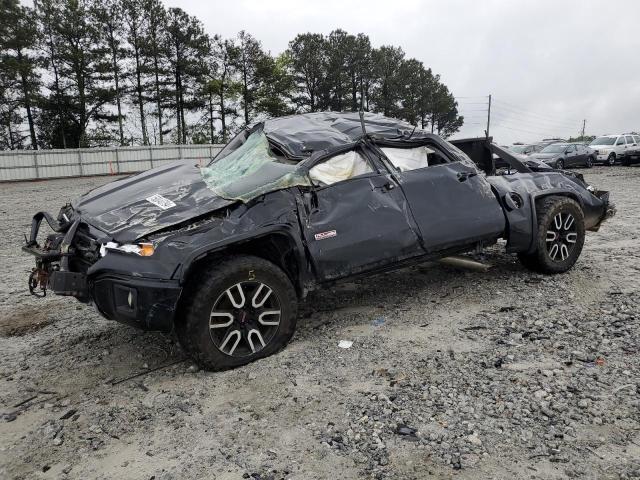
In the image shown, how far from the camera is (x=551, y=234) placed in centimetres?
534

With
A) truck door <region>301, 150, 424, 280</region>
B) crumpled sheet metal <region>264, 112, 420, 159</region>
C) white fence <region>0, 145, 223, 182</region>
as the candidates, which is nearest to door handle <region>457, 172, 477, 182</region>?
crumpled sheet metal <region>264, 112, 420, 159</region>

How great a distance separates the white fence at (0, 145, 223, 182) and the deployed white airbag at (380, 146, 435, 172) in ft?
70.0

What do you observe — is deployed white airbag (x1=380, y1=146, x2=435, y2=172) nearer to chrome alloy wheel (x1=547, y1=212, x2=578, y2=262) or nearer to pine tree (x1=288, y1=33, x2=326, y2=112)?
chrome alloy wheel (x1=547, y1=212, x2=578, y2=262)

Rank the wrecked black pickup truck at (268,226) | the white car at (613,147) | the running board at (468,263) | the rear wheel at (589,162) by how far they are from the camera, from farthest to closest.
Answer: the white car at (613,147), the rear wheel at (589,162), the running board at (468,263), the wrecked black pickup truck at (268,226)

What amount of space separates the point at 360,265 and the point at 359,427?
4.76 feet

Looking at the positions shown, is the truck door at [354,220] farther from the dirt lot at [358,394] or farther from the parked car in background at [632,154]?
the parked car in background at [632,154]

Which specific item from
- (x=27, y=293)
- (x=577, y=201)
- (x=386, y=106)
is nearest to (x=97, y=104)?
(x=386, y=106)

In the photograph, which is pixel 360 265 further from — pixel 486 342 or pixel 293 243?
pixel 486 342

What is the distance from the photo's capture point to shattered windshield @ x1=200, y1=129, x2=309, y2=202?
3791mm

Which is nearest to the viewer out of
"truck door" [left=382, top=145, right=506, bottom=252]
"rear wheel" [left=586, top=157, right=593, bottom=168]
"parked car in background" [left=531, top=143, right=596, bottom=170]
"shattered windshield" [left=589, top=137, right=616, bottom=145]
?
"truck door" [left=382, top=145, right=506, bottom=252]

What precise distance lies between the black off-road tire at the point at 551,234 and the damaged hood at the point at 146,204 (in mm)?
3325

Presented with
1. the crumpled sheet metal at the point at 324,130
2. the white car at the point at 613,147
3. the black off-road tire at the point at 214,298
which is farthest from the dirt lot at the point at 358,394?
the white car at the point at 613,147

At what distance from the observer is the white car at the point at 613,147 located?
25.8m

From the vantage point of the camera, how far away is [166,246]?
3357 mm
